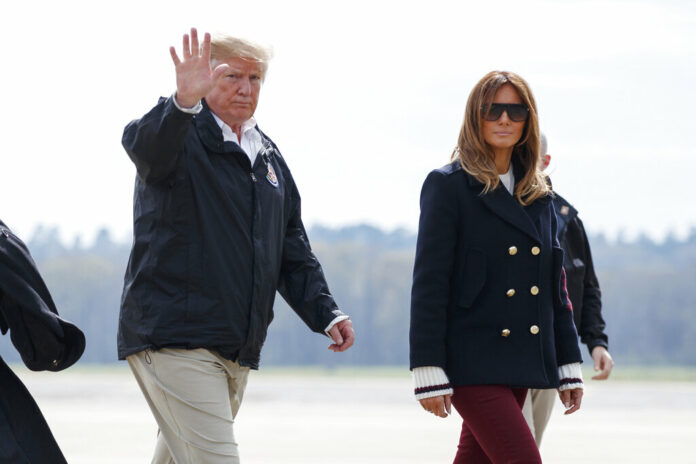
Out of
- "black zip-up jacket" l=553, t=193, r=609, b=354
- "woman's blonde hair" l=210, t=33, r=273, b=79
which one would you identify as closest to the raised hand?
"woman's blonde hair" l=210, t=33, r=273, b=79

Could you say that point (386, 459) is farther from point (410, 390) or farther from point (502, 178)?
point (410, 390)

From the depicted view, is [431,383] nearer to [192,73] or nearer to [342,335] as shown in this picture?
[342,335]

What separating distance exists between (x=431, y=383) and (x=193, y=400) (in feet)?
2.73

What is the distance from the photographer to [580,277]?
6.21m

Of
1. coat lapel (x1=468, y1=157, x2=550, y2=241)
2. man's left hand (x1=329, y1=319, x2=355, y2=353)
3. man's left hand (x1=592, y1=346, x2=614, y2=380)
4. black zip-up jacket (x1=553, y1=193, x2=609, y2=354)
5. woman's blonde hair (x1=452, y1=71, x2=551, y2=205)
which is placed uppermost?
woman's blonde hair (x1=452, y1=71, x2=551, y2=205)

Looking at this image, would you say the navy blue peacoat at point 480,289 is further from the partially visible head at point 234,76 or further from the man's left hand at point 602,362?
the man's left hand at point 602,362

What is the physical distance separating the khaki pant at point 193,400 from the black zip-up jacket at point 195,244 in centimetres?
6

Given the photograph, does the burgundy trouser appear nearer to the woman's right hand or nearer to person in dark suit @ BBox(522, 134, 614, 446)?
the woman's right hand

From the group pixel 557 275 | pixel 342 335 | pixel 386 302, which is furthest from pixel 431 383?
pixel 386 302

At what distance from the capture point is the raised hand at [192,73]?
416 centimetres

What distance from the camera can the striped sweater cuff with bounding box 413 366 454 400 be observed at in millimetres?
4285

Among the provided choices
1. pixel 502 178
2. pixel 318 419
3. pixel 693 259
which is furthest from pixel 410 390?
pixel 693 259

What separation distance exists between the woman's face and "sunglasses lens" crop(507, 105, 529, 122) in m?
0.01

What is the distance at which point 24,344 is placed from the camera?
3908 millimetres
